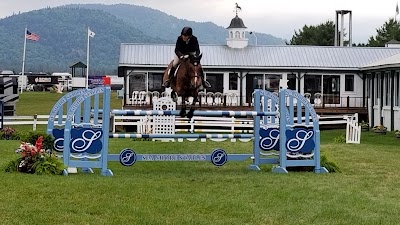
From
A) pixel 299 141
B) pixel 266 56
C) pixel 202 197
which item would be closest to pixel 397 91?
pixel 266 56

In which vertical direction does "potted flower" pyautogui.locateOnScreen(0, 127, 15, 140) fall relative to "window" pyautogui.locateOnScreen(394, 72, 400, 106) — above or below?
below

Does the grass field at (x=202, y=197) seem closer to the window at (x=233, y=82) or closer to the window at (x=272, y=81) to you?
the window at (x=233, y=82)

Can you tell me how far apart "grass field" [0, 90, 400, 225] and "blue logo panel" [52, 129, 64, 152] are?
114 centimetres

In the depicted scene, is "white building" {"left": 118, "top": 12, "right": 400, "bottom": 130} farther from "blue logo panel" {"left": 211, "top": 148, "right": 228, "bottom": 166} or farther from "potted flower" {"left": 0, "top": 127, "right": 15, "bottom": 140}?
"blue logo panel" {"left": 211, "top": 148, "right": 228, "bottom": 166}

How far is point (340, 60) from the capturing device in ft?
119

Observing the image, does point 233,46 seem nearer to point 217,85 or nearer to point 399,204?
point 217,85

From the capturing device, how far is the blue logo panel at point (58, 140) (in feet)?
45.1

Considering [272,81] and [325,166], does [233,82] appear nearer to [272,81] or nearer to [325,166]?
[272,81]

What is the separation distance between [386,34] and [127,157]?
57.1 metres


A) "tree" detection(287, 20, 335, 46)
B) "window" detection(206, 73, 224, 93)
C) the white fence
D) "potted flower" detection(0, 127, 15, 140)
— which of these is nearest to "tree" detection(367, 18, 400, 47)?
"tree" detection(287, 20, 335, 46)

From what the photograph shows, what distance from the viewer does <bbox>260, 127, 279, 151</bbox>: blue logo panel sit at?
47.9ft

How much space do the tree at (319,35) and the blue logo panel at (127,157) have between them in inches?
2144

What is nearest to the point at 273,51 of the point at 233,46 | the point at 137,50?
the point at 233,46

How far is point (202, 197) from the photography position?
10.2 metres
